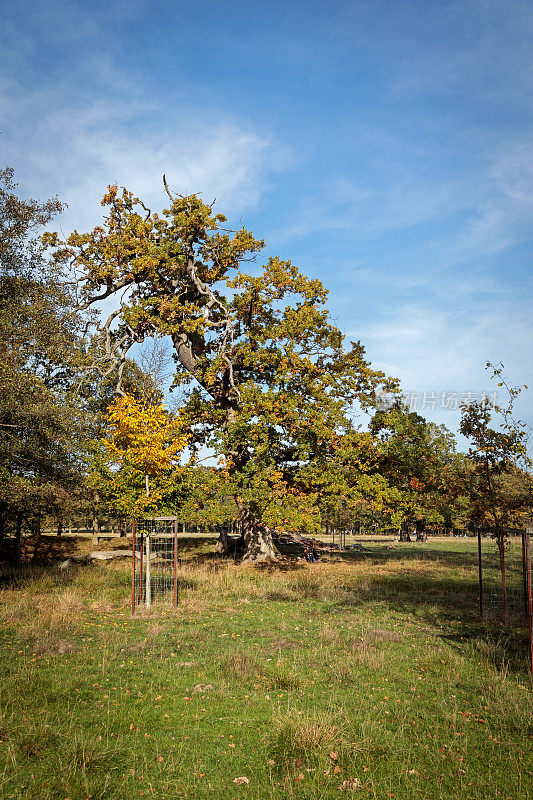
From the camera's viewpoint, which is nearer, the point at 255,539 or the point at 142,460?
the point at 142,460

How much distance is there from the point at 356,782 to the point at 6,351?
16983 mm

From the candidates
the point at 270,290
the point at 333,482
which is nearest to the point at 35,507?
the point at 333,482

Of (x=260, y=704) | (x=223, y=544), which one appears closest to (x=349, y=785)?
(x=260, y=704)

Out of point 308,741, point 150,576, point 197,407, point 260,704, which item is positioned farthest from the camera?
point 197,407

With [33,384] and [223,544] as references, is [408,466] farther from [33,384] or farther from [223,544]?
[33,384]

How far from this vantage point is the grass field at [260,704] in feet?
18.4

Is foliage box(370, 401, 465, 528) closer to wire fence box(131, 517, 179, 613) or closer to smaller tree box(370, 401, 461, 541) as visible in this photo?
smaller tree box(370, 401, 461, 541)

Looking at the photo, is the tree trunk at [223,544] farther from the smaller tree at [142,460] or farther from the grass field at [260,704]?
the grass field at [260,704]

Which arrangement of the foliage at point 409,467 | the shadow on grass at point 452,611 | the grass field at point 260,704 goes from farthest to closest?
the foliage at point 409,467 < the shadow on grass at point 452,611 < the grass field at point 260,704

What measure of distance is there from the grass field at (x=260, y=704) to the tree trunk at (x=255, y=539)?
11.3 meters

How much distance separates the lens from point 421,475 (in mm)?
27578

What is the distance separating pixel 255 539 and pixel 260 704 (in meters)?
19.1

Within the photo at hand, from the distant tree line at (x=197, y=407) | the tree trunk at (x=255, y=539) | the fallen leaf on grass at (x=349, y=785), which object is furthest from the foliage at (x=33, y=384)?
the fallen leaf on grass at (x=349, y=785)

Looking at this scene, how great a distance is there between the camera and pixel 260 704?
7.63 metres
